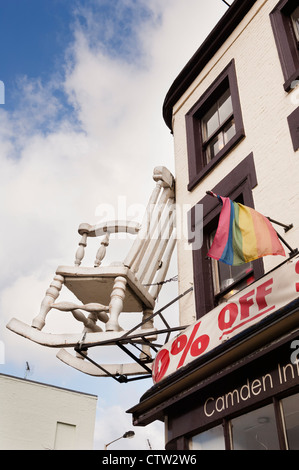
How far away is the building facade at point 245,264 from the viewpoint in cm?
508

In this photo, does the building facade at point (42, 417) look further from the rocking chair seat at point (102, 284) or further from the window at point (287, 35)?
the window at point (287, 35)

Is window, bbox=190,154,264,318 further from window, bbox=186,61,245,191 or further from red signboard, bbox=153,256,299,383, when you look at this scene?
red signboard, bbox=153,256,299,383

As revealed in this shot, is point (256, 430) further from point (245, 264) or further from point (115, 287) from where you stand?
point (115, 287)

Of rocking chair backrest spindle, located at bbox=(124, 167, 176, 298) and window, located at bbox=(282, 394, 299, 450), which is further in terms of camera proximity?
rocking chair backrest spindle, located at bbox=(124, 167, 176, 298)

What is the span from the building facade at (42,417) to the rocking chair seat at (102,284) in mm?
17897

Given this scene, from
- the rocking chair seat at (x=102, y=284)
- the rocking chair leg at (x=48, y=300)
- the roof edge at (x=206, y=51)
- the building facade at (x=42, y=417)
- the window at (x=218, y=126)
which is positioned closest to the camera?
the rocking chair leg at (x=48, y=300)

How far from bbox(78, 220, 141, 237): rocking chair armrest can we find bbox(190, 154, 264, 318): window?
3.78ft

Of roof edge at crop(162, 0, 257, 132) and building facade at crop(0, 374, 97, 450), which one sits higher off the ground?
roof edge at crop(162, 0, 257, 132)

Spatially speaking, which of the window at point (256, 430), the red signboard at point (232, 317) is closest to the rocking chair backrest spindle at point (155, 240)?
the red signboard at point (232, 317)

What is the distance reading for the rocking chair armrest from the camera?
9242 millimetres

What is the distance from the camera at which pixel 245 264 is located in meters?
7.47

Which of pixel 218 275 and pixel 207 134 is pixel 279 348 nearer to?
pixel 218 275

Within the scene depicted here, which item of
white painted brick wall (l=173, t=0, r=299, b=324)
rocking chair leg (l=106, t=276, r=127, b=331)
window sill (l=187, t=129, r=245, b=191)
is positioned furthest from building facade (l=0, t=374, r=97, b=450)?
window sill (l=187, t=129, r=245, b=191)

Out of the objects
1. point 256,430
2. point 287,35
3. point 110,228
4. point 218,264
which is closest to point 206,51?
point 287,35
